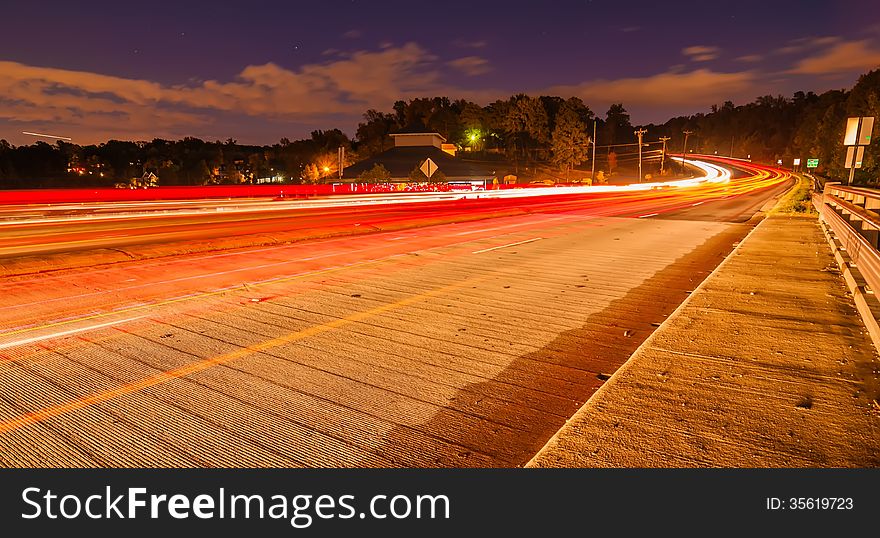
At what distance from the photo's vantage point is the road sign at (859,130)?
53.8 feet

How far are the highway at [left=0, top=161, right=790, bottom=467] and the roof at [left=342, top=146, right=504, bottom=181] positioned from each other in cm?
5745

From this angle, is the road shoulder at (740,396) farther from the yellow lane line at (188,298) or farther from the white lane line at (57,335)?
the yellow lane line at (188,298)

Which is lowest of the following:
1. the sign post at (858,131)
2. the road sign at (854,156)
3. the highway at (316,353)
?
the highway at (316,353)

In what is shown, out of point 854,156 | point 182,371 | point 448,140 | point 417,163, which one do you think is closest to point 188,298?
point 182,371

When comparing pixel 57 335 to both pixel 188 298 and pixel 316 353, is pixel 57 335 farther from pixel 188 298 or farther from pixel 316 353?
pixel 316 353

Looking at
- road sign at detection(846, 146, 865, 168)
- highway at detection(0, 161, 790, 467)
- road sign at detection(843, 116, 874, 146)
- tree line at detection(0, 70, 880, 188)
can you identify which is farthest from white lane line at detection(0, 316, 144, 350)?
tree line at detection(0, 70, 880, 188)

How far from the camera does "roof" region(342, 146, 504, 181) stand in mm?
68875

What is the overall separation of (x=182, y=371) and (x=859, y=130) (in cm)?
2033

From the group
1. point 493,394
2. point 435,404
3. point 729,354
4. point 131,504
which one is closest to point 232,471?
point 131,504

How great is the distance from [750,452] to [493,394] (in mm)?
1984

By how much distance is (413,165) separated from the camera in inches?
2849

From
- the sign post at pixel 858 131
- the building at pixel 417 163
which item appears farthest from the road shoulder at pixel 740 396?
the building at pixel 417 163

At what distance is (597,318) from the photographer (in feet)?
23.5

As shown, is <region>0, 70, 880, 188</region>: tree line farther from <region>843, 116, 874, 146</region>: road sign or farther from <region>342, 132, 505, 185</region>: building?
<region>843, 116, 874, 146</region>: road sign
